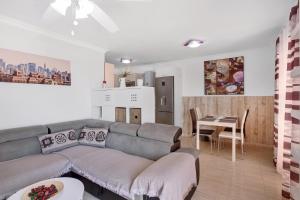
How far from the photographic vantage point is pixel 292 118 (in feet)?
4.98

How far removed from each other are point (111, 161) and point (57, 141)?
1073 mm

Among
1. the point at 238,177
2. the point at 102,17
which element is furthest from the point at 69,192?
the point at 238,177

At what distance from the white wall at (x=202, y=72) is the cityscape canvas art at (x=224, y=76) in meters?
0.12

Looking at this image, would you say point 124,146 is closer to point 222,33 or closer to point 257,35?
point 222,33

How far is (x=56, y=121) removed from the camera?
121 inches

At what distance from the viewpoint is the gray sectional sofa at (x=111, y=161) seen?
5.40 feet

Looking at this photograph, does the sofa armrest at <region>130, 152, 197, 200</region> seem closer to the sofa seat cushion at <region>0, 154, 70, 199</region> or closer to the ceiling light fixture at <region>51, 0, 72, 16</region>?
the sofa seat cushion at <region>0, 154, 70, 199</region>

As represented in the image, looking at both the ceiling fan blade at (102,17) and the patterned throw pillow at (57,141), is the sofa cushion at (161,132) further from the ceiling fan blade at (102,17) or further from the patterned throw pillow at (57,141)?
the ceiling fan blade at (102,17)

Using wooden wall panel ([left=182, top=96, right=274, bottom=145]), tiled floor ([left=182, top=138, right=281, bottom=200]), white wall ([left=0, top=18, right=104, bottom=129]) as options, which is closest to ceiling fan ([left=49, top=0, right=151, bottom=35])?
→ white wall ([left=0, top=18, right=104, bottom=129])

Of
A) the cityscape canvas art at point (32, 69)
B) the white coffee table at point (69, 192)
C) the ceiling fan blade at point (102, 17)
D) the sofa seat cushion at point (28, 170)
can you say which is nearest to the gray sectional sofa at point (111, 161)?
the sofa seat cushion at point (28, 170)

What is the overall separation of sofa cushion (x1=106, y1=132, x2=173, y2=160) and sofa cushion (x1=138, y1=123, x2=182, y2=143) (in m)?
0.06

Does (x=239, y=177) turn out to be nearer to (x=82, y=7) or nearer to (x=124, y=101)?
(x=124, y=101)

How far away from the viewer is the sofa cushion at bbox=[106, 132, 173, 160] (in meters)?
2.25

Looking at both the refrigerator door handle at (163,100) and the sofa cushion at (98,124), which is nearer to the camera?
the sofa cushion at (98,124)
